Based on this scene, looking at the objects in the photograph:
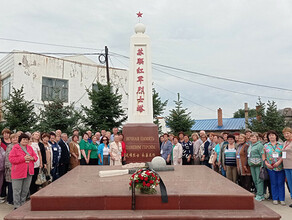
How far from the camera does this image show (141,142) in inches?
320

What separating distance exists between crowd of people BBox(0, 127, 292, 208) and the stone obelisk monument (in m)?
0.37

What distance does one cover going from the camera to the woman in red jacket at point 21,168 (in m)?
4.91

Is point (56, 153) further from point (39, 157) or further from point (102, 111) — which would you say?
point (102, 111)

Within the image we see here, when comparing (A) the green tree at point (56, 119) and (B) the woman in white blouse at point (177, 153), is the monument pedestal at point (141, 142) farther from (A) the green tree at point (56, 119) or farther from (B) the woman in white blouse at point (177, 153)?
(A) the green tree at point (56, 119)

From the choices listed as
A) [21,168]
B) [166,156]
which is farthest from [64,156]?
[166,156]

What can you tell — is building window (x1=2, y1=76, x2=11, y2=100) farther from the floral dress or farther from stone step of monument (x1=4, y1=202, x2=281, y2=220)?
the floral dress

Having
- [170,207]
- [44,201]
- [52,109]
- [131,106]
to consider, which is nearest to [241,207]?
[170,207]

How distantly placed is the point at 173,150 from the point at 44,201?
538cm

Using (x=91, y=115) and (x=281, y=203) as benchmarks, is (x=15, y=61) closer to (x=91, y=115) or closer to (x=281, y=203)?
(x=91, y=115)

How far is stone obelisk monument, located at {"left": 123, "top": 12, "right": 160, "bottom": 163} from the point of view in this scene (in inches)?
318

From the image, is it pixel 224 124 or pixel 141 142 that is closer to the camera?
pixel 141 142

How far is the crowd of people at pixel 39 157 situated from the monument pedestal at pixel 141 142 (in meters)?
0.21

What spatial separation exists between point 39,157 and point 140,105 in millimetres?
3725

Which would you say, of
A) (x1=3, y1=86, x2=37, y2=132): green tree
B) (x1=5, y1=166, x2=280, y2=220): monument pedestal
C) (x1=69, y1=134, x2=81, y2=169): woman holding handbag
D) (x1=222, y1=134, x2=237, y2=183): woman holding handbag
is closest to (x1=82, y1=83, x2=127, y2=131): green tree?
(x1=3, y1=86, x2=37, y2=132): green tree
